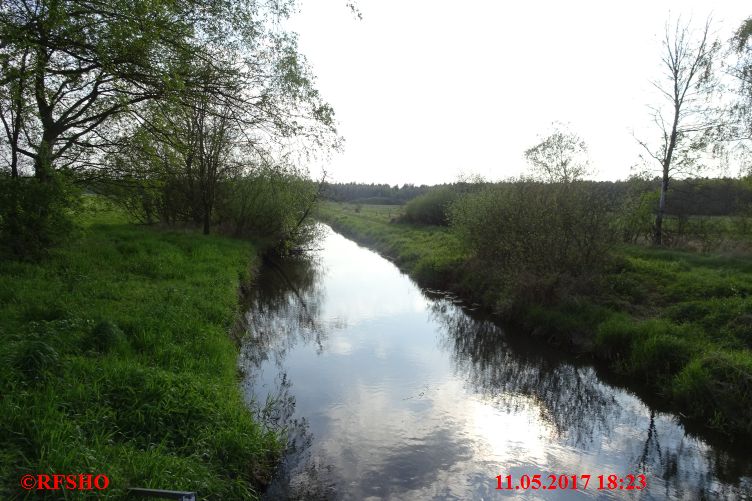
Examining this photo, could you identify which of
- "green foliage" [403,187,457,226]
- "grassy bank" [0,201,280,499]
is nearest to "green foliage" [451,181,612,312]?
"grassy bank" [0,201,280,499]

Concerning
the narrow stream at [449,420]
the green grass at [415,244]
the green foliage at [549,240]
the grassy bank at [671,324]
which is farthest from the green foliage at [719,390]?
the green grass at [415,244]

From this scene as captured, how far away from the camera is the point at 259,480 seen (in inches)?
216

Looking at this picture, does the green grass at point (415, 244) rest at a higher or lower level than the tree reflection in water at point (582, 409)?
higher

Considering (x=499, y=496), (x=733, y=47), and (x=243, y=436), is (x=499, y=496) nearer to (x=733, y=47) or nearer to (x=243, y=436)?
(x=243, y=436)

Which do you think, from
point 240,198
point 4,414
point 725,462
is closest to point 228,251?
point 240,198

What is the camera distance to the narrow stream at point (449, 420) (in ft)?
20.0

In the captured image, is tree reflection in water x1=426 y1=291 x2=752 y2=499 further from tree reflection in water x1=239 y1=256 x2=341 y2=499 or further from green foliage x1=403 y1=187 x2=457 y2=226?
green foliage x1=403 y1=187 x2=457 y2=226

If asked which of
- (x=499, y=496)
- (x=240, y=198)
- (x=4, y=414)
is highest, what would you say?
(x=240, y=198)

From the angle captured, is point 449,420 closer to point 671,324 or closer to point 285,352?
point 285,352

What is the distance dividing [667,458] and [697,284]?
25.4ft

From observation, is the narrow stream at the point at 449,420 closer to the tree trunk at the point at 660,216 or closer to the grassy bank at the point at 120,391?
the grassy bank at the point at 120,391

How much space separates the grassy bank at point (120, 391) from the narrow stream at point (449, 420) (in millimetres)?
947

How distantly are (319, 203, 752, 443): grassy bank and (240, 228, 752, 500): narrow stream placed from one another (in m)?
0.66

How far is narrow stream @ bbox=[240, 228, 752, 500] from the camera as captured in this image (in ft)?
20.0
